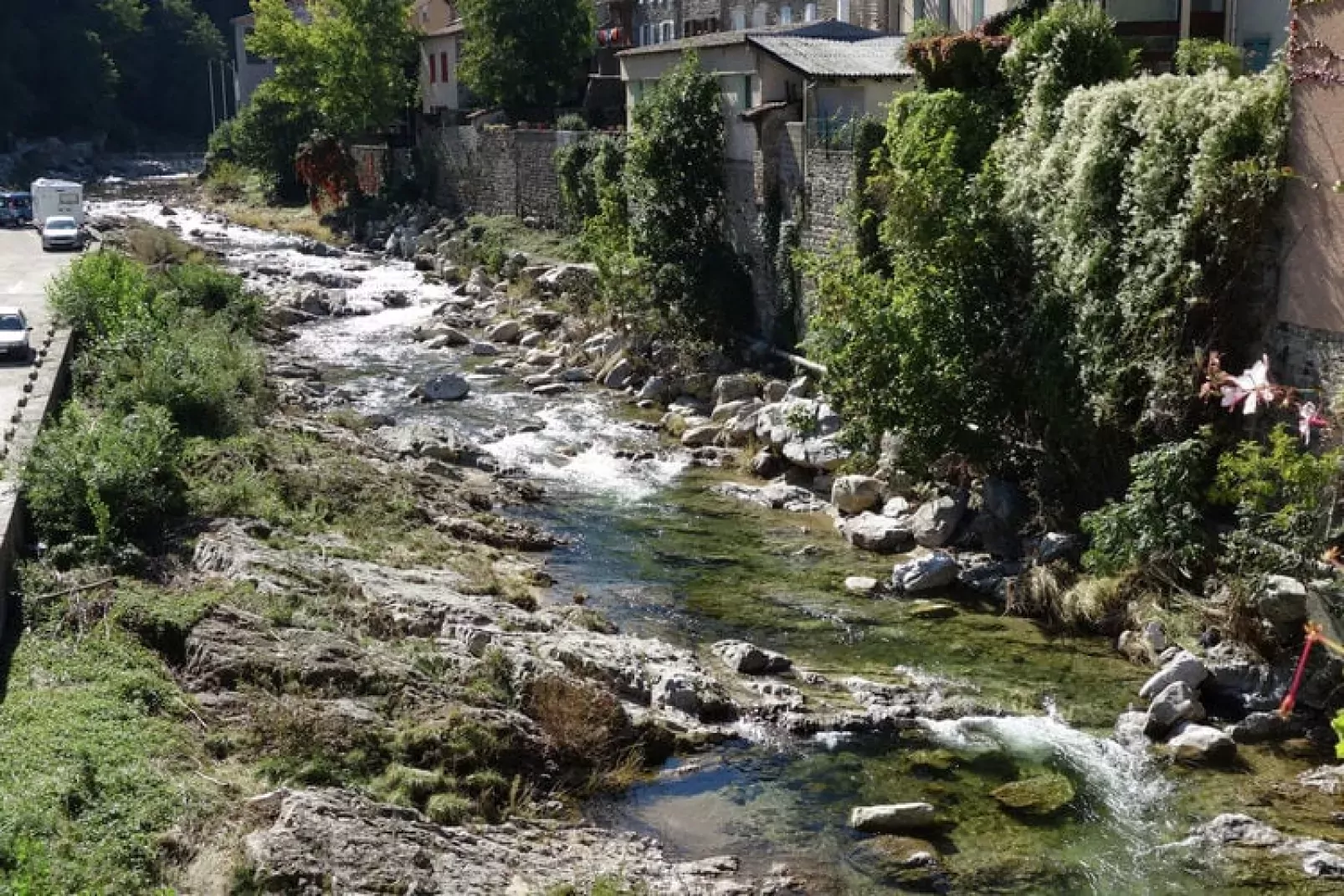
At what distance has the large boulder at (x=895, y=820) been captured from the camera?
13672mm

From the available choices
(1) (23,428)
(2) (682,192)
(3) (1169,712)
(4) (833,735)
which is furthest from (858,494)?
(1) (23,428)

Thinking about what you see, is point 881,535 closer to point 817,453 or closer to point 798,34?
point 817,453

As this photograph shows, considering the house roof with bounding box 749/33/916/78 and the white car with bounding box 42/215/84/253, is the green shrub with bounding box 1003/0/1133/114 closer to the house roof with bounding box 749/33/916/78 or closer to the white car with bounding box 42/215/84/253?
the house roof with bounding box 749/33/916/78

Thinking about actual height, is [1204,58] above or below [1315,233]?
above

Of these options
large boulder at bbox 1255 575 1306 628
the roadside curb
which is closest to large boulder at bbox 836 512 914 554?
large boulder at bbox 1255 575 1306 628

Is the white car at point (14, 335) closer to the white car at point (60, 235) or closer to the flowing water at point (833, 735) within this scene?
the flowing water at point (833, 735)

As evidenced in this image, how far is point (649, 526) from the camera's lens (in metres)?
23.2

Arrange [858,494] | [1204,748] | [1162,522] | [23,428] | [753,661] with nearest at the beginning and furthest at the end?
[1204,748] < [753,661] < [1162,522] < [23,428] < [858,494]

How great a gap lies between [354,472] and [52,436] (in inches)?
191

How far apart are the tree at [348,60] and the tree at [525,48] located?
27.0 ft

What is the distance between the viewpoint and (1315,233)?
1744 cm

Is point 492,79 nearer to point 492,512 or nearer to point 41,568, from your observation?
point 492,512

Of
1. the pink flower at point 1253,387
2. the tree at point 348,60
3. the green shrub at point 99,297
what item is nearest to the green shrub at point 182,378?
the green shrub at point 99,297

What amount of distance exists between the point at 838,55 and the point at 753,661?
18442mm
